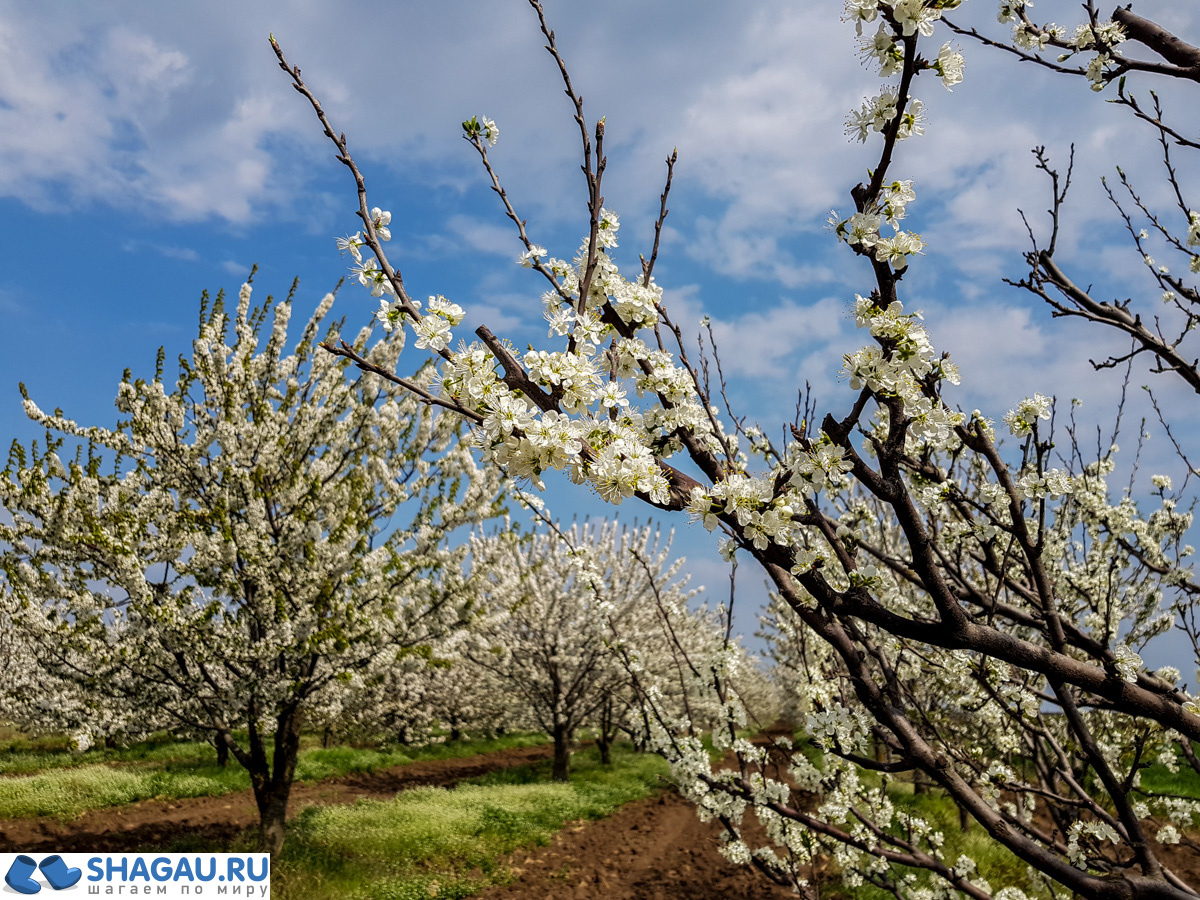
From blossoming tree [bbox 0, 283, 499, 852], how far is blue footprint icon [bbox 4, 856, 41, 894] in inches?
62.8

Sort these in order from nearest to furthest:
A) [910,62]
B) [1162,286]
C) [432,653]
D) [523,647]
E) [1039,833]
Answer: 1. [910,62]
2. [1039,833]
3. [1162,286]
4. [432,653]
5. [523,647]

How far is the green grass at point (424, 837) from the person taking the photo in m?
8.30

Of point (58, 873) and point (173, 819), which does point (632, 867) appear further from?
point (173, 819)

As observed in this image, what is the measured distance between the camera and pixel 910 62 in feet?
6.75

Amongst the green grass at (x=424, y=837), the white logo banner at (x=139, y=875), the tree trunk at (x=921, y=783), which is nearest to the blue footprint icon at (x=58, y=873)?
the white logo banner at (x=139, y=875)

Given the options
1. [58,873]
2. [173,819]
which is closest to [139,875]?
[58,873]

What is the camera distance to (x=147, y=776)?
13.7 metres

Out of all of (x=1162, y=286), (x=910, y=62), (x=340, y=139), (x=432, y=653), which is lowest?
(x=432, y=653)

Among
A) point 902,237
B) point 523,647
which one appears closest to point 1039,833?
point 902,237

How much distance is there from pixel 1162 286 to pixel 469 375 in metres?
4.63

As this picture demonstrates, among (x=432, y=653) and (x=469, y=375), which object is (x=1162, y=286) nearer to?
(x=469, y=375)

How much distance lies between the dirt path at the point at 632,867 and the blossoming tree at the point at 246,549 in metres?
3.42

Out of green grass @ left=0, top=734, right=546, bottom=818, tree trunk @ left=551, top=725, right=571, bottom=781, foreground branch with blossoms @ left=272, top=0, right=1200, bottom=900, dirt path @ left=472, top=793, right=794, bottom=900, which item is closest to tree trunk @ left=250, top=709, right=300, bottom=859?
dirt path @ left=472, top=793, right=794, bottom=900

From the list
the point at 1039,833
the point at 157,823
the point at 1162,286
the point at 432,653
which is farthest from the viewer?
the point at 157,823
